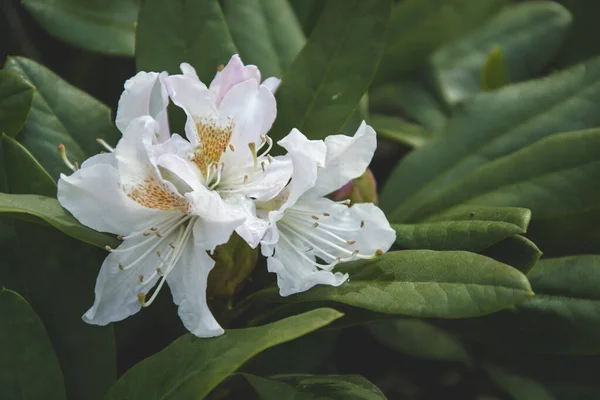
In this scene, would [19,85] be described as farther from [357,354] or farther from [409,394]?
[409,394]

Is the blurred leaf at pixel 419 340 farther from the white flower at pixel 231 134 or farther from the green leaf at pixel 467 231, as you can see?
the white flower at pixel 231 134

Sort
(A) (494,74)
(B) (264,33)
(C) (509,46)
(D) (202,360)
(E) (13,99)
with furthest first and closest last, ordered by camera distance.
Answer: (C) (509,46) → (A) (494,74) → (B) (264,33) → (E) (13,99) → (D) (202,360)

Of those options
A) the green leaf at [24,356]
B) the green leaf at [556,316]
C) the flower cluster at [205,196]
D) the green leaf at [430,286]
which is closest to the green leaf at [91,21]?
the flower cluster at [205,196]

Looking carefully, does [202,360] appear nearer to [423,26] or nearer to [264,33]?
[264,33]

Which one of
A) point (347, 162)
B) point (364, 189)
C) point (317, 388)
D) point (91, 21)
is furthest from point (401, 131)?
point (317, 388)

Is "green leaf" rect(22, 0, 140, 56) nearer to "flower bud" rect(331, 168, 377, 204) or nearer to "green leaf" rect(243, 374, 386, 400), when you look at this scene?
"flower bud" rect(331, 168, 377, 204)

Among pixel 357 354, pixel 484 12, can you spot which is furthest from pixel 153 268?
pixel 484 12
